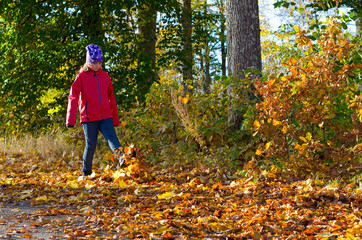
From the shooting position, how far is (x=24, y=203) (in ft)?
16.9

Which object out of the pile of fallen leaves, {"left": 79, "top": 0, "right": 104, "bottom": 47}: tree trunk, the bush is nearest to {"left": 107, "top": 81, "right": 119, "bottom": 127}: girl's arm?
the pile of fallen leaves

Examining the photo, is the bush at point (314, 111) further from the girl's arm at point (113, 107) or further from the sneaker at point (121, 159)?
the girl's arm at point (113, 107)

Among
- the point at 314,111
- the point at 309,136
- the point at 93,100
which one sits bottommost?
the point at 309,136

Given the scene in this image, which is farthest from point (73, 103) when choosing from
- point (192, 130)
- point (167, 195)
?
point (167, 195)

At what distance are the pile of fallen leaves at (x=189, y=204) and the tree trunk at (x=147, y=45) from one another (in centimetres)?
475

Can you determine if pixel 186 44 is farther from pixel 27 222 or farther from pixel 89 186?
pixel 27 222

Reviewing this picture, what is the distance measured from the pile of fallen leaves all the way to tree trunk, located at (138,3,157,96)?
15.6 ft

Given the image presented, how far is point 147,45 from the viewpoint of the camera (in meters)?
12.6

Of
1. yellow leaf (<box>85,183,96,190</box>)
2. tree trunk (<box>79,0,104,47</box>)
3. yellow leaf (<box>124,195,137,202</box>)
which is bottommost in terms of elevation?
yellow leaf (<box>124,195,137,202</box>)

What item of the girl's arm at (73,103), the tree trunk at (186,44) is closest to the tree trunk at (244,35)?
the girl's arm at (73,103)

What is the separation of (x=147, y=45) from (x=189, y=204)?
8.53m

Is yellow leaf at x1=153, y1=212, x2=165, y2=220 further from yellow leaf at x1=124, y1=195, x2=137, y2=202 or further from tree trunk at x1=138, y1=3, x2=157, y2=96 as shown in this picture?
tree trunk at x1=138, y1=3, x2=157, y2=96

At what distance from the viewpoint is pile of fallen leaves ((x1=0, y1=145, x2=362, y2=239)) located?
373 centimetres

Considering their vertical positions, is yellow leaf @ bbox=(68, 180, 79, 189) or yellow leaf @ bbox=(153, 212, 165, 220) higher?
yellow leaf @ bbox=(68, 180, 79, 189)
